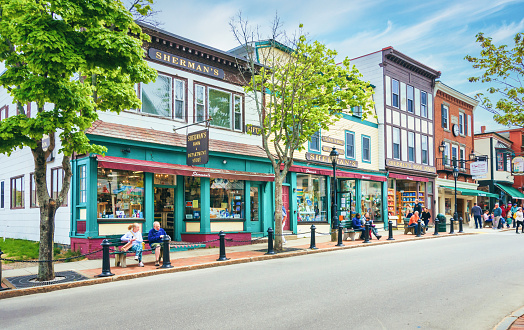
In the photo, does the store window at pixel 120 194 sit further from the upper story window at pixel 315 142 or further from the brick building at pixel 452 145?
the brick building at pixel 452 145

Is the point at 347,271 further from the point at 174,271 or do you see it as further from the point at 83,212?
the point at 83,212

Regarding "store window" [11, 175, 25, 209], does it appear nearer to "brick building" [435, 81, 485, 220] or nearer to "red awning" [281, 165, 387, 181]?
"red awning" [281, 165, 387, 181]

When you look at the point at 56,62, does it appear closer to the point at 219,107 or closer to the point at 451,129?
the point at 219,107

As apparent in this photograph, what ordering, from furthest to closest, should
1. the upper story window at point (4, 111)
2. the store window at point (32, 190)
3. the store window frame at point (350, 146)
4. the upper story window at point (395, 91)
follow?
the upper story window at point (395, 91), the store window frame at point (350, 146), the upper story window at point (4, 111), the store window at point (32, 190)

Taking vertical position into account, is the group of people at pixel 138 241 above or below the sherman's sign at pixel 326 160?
below

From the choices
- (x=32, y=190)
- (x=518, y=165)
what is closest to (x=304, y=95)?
(x=32, y=190)

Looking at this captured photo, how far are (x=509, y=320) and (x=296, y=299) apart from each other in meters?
3.46

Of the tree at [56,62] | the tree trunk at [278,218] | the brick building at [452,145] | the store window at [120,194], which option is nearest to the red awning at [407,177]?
the brick building at [452,145]

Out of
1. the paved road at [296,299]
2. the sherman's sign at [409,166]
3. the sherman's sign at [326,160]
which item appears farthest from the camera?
the sherman's sign at [409,166]

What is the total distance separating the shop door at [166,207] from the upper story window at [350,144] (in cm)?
1229

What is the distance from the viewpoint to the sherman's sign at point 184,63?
16.8 m

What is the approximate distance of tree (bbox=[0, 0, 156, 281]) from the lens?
9203 mm

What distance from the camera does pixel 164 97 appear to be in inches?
675

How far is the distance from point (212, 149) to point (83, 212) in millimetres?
5578
